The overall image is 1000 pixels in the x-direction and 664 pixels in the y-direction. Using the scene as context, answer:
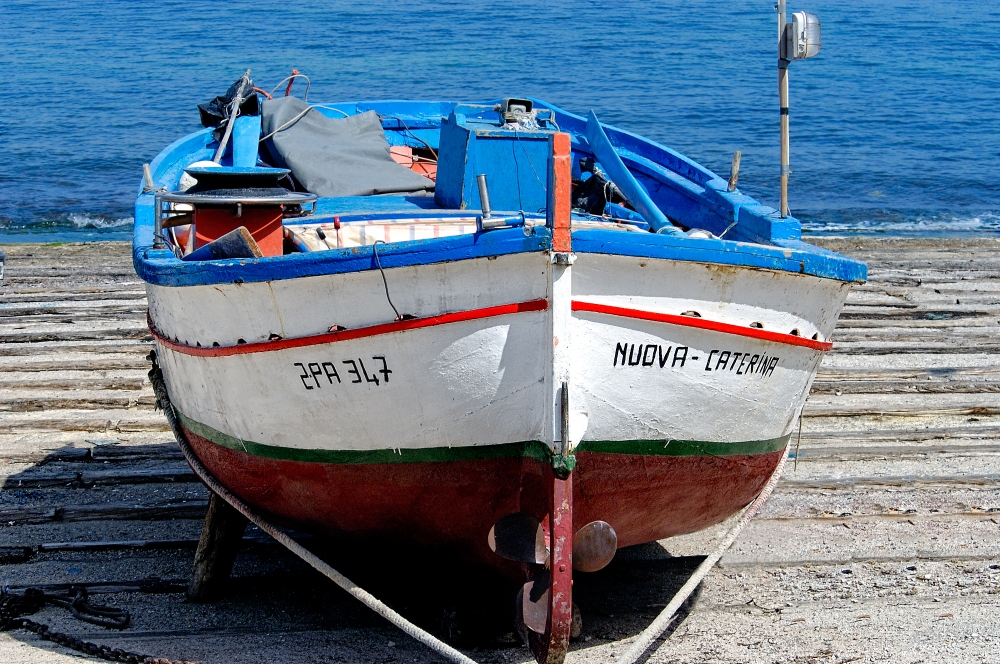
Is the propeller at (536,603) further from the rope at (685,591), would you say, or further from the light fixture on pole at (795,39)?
the light fixture on pole at (795,39)

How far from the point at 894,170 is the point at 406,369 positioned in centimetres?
1874

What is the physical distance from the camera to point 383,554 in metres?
4.52

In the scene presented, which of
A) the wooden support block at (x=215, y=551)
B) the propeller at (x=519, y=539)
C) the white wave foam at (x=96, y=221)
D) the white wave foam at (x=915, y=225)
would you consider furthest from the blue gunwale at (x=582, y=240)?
the white wave foam at (x=915, y=225)

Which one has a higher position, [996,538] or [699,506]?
[699,506]

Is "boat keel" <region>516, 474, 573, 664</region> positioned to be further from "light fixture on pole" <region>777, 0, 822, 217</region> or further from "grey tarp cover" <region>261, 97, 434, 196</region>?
"grey tarp cover" <region>261, 97, 434, 196</region>

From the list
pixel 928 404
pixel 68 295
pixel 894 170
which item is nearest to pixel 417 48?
pixel 894 170

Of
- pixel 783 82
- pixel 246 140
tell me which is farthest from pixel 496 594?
pixel 246 140

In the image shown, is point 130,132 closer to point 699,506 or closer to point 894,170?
point 894,170

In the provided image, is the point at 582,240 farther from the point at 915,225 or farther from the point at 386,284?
the point at 915,225

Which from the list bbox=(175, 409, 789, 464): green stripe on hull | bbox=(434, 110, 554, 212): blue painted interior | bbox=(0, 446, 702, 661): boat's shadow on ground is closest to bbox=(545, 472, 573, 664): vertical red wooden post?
bbox=(175, 409, 789, 464): green stripe on hull

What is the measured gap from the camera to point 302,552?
422 cm

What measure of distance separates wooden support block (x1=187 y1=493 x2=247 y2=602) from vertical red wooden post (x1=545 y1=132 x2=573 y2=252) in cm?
225

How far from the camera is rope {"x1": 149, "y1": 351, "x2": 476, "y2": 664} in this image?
3826 mm

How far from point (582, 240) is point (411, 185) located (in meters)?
3.48
